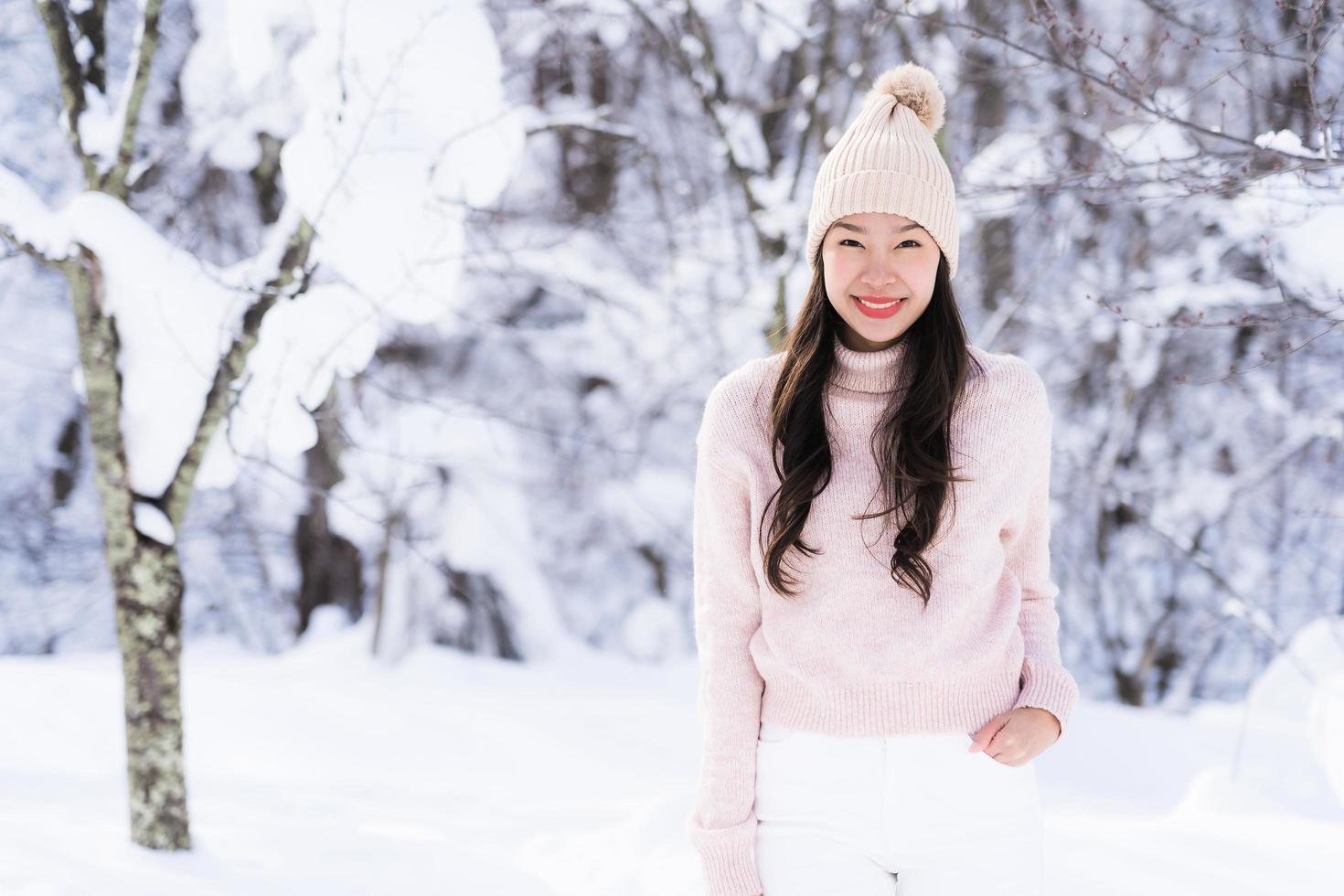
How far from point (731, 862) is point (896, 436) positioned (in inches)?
24.2

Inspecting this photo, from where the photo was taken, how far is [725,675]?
1.58 meters

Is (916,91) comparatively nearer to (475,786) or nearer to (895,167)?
(895,167)

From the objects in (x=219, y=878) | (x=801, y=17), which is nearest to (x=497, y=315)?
(x=801, y=17)

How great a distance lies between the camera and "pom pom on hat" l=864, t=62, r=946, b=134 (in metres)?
1.63

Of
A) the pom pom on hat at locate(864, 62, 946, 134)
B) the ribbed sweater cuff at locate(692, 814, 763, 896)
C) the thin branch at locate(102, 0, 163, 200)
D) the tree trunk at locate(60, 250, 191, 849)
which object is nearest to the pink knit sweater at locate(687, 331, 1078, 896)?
the ribbed sweater cuff at locate(692, 814, 763, 896)

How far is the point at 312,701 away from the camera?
541 cm

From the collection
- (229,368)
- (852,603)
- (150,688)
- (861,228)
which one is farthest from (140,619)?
(861,228)

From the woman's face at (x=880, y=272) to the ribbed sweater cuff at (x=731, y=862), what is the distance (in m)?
0.70

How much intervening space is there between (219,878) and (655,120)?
5481 millimetres

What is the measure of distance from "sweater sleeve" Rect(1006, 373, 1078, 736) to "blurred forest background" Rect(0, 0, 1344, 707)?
6.98 ft

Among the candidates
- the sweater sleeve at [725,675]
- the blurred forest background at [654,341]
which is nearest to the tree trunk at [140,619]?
the blurred forest background at [654,341]

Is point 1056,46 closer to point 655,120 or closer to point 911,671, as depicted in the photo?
point 911,671

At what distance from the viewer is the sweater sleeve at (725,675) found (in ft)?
4.98

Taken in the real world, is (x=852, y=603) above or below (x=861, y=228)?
below
